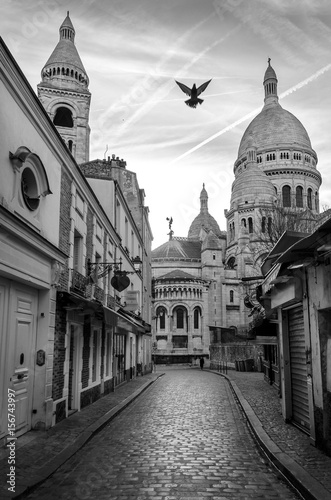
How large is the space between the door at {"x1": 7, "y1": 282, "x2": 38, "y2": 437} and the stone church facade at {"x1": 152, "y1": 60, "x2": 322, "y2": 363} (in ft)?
155

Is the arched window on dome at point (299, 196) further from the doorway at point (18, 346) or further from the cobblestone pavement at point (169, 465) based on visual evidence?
the doorway at point (18, 346)

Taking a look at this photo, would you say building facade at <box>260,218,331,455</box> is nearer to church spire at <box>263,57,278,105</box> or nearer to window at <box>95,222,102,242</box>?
window at <box>95,222,102,242</box>

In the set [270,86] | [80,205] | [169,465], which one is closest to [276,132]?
[270,86]

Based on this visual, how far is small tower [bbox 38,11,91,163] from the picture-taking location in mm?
56344

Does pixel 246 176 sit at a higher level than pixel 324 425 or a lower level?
higher

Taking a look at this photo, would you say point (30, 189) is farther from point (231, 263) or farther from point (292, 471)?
point (231, 263)

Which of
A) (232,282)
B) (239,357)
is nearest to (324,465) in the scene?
(239,357)

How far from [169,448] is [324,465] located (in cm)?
257

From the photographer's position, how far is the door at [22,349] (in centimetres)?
795

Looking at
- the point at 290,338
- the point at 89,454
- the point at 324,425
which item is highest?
the point at 290,338

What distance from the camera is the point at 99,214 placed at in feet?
49.9

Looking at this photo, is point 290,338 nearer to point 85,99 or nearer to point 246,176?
point 85,99

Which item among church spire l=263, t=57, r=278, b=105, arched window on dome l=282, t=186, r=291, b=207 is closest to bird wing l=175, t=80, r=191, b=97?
arched window on dome l=282, t=186, r=291, b=207

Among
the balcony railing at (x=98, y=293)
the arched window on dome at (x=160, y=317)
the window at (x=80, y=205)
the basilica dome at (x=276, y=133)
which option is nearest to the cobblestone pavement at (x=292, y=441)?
the balcony railing at (x=98, y=293)
